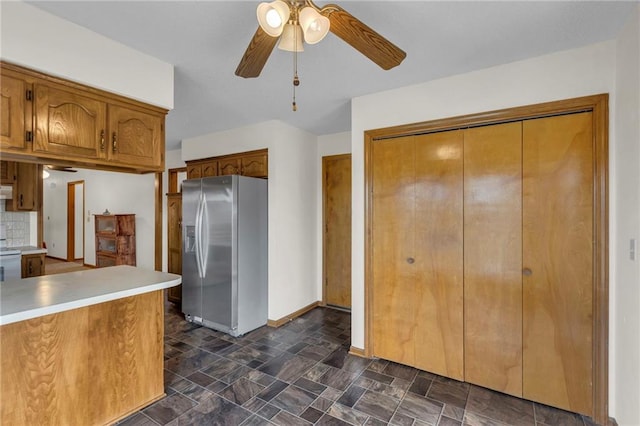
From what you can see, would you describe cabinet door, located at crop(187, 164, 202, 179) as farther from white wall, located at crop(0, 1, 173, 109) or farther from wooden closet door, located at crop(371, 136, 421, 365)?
wooden closet door, located at crop(371, 136, 421, 365)

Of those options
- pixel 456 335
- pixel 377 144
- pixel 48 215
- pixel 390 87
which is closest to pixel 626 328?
pixel 456 335

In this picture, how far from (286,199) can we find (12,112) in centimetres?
249

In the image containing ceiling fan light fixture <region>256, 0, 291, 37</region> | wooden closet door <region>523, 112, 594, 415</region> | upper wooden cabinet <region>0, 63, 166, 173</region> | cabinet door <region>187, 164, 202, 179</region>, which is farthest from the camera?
cabinet door <region>187, 164, 202, 179</region>

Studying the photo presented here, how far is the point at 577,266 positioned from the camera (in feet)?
6.53

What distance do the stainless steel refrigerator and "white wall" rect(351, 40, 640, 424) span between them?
125cm

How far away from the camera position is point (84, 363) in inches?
68.1

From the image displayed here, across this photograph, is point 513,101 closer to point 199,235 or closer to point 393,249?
point 393,249

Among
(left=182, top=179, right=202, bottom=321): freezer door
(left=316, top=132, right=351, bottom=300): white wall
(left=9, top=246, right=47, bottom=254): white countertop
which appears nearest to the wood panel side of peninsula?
(left=182, top=179, right=202, bottom=321): freezer door

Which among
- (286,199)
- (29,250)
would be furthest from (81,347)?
(29,250)

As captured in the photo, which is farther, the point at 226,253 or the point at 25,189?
the point at 25,189

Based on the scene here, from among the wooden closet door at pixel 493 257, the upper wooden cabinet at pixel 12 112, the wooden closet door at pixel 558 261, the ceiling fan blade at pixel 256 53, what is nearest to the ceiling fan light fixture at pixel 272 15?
the ceiling fan blade at pixel 256 53

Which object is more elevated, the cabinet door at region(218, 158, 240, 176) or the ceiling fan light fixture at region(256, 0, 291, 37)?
the ceiling fan light fixture at region(256, 0, 291, 37)

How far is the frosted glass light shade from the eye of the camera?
1392mm

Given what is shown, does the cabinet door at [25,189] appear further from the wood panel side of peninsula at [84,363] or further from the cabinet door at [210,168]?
the wood panel side of peninsula at [84,363]
